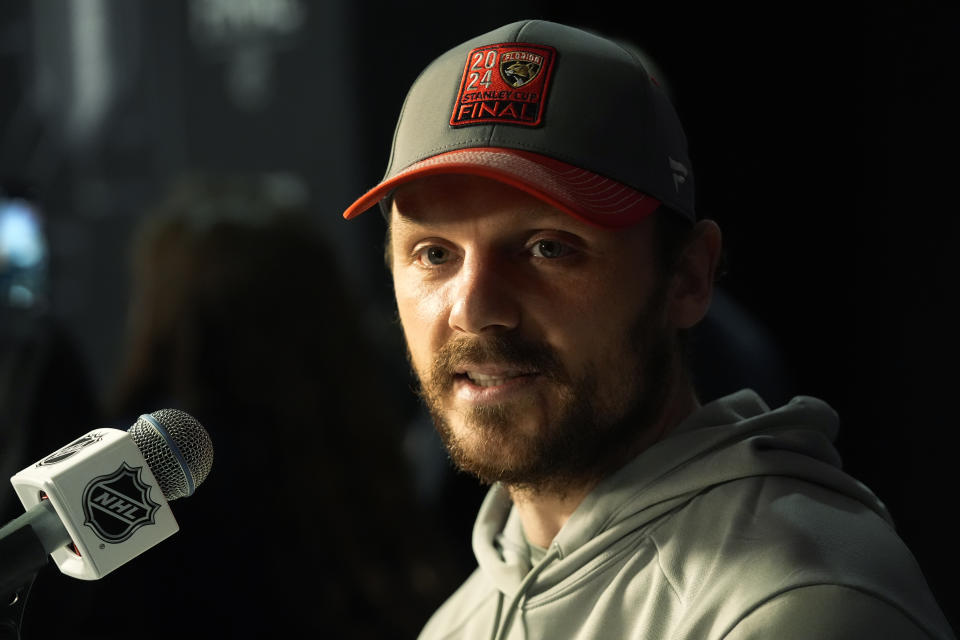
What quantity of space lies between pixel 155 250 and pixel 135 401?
1.37 feet

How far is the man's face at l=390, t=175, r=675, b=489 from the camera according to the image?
1163 millimetres

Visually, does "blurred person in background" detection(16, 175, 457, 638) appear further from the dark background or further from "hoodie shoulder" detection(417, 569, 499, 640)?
"hoodie shoulder" detection(417, 569, 499, 640)

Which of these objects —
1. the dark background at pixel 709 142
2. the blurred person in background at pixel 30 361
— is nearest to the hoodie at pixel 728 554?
the blurred person in background at pixel 30 361

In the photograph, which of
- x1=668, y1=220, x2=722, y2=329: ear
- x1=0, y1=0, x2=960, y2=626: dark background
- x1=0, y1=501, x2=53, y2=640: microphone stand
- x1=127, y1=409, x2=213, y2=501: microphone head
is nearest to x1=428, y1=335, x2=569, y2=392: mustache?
x1=668, y1=220, x2=722, y2=329: ear

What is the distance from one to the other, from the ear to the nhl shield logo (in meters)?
0.68

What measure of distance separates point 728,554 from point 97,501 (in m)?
0.61

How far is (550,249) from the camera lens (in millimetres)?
1187

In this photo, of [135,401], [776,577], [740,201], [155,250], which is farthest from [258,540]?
[740,201]

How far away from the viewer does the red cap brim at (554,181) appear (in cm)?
112

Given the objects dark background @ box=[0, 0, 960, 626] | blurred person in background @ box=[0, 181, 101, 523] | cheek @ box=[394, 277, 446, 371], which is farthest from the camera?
dark background @ box=[0, 0, 960, 626]

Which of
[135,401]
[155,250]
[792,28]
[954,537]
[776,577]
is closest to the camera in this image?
[776,577]

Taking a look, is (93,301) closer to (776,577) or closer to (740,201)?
(740,201)

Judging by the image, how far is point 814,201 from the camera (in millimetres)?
3156

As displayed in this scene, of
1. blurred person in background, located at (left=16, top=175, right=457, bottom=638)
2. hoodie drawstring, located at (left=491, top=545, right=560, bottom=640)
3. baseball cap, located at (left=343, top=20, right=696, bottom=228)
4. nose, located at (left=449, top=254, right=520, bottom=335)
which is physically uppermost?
baseball cap, located at (left=343, top=20, right=696, bottom=228)
